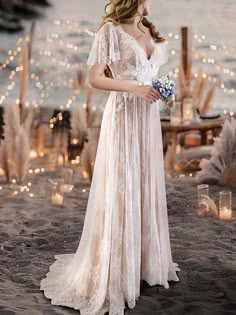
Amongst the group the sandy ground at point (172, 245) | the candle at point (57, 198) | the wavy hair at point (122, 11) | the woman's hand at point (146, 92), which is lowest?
the sandy ground at point (172, 245)

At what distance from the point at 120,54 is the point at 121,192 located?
1.91 ft

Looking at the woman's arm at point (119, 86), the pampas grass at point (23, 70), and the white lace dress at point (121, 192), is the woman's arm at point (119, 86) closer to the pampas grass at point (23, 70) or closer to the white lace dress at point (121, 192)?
the white lace dress at point (121, 192)

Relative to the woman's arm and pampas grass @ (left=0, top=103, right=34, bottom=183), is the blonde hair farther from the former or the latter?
pampas grass @ (left=0, top=103, right=34, bottom=183)

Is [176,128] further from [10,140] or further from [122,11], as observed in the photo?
[122,11]

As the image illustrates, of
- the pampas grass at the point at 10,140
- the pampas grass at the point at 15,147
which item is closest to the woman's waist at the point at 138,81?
the pampas grass at the point at 15,147

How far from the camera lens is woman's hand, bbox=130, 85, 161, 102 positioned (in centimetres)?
269

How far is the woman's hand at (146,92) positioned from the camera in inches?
106

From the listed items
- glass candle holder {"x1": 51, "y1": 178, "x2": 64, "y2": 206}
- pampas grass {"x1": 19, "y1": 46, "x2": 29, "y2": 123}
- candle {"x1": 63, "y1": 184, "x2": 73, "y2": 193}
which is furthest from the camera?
pampas grass {"x1": 19, "y1": 46, "x2": 29, "y2": 123}

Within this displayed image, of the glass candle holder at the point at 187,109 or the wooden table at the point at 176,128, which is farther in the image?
the glass candle holder at the point at 187,109

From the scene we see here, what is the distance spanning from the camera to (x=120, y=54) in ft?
9.04

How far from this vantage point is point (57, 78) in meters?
7.82

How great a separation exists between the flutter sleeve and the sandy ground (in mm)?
1056

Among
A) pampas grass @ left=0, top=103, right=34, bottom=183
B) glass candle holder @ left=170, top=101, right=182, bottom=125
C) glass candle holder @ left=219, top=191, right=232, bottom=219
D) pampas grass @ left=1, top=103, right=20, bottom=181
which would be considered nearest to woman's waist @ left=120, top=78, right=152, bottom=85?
glass candle holder @ left=219, top=191, right=232, bottom=219

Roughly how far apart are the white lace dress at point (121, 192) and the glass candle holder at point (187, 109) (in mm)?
3305
